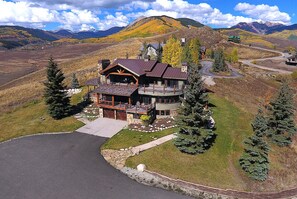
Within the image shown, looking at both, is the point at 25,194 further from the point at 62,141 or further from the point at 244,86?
the point at 244,86

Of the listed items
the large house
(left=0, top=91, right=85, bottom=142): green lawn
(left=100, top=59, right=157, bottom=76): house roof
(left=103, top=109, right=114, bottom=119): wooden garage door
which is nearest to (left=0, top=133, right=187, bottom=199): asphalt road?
(left=0, top=91, right=85, bottom=142): green lawn

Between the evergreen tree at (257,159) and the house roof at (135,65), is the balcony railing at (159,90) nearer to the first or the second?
the house roof at (135,65)

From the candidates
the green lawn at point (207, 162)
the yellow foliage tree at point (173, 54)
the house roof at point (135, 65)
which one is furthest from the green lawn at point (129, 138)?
the yellow foliage tree at point (173, 54)

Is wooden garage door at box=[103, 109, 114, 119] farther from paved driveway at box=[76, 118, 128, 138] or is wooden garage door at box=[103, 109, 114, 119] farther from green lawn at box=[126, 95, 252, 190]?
green lawn at box=[126, 95, 252, 190]

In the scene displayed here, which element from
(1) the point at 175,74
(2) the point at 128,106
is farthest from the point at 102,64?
(1) the point at 175,74

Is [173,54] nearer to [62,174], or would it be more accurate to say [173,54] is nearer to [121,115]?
[121,115]

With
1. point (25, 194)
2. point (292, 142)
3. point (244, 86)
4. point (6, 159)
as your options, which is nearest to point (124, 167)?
point (25, 194)

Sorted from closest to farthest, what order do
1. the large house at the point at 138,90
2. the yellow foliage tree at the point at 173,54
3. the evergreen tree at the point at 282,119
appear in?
the evergreen tree at the point at 282,119, the large house at the point at 138,90, the yellow foliage tree at the point at 173,54
